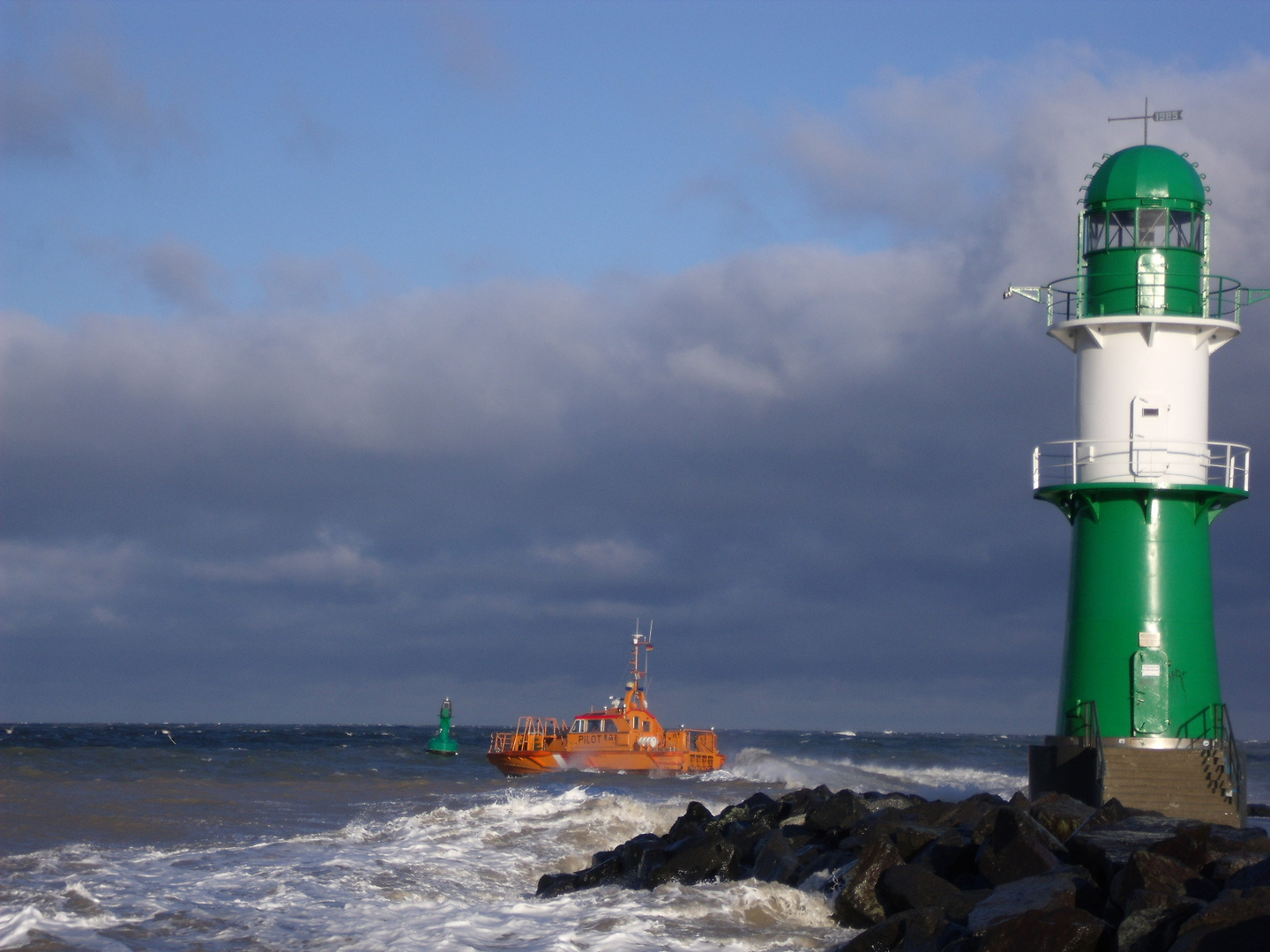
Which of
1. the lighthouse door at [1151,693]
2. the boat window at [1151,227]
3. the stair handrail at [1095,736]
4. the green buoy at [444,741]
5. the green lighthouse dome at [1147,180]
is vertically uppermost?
the green lighthouse dome at [1147,180]

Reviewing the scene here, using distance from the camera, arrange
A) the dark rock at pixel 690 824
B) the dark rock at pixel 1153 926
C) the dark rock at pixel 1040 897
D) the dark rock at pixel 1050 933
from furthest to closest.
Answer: the dark rock at pixel 690 824
the dark rock at pixel 1040 897
the dark rock at pixel 1050 933
the dark rock at pixel 1153 926

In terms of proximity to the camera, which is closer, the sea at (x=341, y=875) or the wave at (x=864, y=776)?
the sea at (x=341, y=875)

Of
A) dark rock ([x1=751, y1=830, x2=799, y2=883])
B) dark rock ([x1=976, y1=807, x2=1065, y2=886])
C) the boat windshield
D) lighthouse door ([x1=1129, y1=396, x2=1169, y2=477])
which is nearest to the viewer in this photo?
dark rock ([x1=976, y1=807, x2=1065, y2=886])

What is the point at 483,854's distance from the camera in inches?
526

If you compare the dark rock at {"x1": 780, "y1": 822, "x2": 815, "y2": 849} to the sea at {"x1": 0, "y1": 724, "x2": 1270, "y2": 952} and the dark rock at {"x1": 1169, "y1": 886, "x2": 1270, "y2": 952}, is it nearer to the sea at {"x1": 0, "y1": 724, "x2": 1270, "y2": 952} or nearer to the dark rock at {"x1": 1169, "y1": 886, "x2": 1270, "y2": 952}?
the sea at {"x1": 0, "y1": 724, "x2": 1270, "y2": 952}

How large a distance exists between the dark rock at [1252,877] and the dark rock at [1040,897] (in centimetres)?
84

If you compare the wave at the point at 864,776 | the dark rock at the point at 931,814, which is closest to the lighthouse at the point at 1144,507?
the dark rock at the point at 931,814

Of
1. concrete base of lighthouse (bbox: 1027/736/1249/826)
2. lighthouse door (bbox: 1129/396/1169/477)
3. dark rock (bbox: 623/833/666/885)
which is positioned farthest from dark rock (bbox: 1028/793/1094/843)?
lighthouse door (bbox: 1129/396/1169/477)

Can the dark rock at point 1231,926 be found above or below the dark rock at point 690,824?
above

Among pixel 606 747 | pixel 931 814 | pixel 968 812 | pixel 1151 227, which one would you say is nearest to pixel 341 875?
→ pixel 931 814

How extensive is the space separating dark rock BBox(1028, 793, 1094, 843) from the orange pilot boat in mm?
25598

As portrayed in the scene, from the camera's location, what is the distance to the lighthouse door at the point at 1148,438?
13.0 meters

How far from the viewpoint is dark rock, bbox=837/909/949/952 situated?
7539mm

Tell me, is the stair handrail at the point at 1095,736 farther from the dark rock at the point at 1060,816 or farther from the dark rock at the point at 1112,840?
the dark rock at the point at 1112,840
